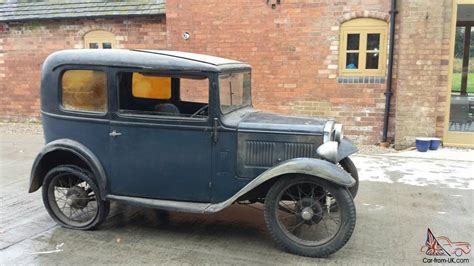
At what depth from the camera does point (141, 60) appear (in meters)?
4.31

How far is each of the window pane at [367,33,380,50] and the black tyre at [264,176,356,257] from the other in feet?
18.0

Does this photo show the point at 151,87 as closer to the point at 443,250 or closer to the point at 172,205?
the point at 172,205

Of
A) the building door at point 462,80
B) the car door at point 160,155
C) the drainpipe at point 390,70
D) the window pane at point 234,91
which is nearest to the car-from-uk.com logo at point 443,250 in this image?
the car door at point 160,155

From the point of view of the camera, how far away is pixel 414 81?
27.7ft

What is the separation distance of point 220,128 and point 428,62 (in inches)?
226

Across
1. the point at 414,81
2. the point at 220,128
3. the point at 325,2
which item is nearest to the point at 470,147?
the point at 414,81

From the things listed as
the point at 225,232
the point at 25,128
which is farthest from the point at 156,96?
the point at 25,128

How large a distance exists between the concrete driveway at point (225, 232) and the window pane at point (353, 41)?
3.40m

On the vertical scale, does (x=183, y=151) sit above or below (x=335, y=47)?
below

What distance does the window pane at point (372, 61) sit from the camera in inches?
351

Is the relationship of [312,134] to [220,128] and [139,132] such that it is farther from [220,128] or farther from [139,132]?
[139,132]

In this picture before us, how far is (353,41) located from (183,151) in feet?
19.2

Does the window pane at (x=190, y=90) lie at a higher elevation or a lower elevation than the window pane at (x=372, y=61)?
lower

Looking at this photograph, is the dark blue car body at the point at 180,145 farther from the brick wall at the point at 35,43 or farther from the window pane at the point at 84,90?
the brick wall at the point at 35,43
